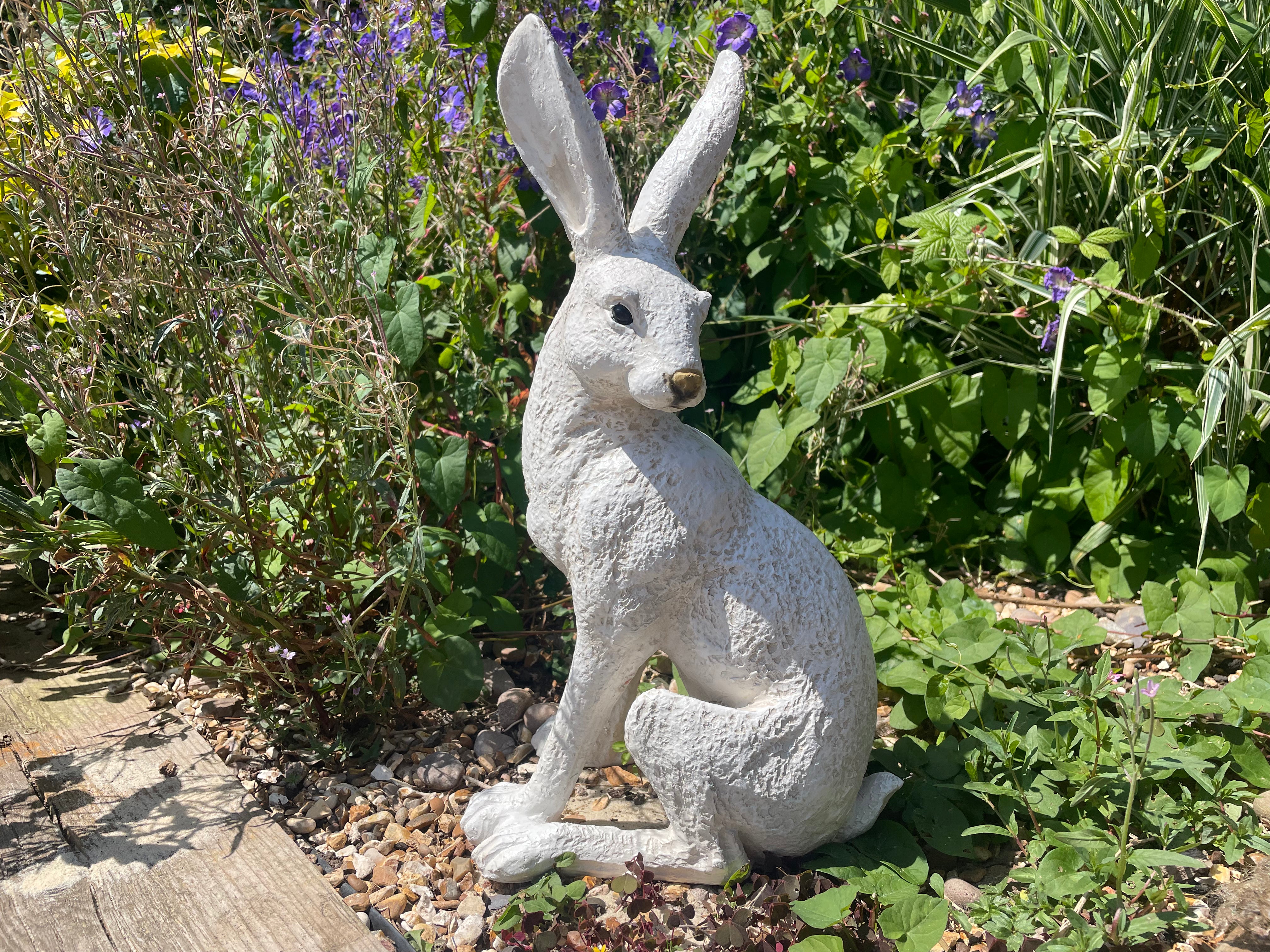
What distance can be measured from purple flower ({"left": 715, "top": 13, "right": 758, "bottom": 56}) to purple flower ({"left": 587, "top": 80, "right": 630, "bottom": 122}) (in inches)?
16.8

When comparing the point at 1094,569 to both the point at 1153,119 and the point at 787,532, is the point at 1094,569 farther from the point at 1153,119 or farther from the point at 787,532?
the point at 787,532

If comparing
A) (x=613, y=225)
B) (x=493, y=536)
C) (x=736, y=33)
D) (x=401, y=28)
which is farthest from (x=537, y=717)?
(x=736, y=33)

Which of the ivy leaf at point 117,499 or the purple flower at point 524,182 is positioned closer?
the ivy leaf at point 117,499

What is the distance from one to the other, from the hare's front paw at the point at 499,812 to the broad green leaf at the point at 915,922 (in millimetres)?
718

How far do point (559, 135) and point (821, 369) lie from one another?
1.45m

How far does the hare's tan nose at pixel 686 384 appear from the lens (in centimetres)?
170

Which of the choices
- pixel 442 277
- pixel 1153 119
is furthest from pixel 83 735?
pixel 1153 119

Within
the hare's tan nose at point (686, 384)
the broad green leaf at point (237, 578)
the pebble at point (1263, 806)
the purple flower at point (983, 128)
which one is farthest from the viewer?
the purple flower at point (983, 128)

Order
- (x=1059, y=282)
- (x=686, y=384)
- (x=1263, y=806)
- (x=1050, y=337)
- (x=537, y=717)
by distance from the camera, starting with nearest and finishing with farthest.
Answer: (x=686, y=384) < (x=1263, y=806) < (x=537, y=717) < (x=1059, y=282) < (x=1050, y=337)

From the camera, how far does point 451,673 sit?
246 cm

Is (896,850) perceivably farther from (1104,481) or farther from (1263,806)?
(1104,481)

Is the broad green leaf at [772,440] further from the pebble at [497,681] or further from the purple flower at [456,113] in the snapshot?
the purple flower at [456,113]

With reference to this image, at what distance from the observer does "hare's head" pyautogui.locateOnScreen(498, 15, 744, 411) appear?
1.75m

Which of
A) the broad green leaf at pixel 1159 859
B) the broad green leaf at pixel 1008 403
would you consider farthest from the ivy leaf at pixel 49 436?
the broad green leaf at pixel 1008 403
